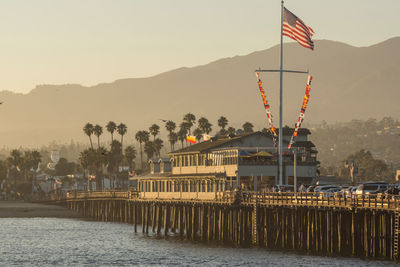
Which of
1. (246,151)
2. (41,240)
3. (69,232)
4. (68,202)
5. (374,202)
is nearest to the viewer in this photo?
(374,202)

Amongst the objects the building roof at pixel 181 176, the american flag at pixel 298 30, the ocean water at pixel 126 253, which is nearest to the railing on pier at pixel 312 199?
the building roof at pixel 181 176

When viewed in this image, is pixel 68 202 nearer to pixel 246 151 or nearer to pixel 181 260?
pixel 246 151

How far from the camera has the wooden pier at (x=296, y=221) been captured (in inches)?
2525

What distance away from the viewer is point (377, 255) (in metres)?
63.8

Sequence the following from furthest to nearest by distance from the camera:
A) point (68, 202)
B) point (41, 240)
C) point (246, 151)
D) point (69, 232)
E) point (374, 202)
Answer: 1. point (68, 202)
2. point (69, 232)
3. point (41, 240)
4. point (246, 151)
5. point (374, 202)

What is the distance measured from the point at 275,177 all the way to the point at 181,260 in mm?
25778

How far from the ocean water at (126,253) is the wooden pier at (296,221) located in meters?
1.88

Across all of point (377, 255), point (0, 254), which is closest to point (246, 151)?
point (0, 254)

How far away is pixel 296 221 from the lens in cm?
7512

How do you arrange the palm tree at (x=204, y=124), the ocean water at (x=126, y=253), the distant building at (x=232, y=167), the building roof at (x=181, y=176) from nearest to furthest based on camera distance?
the ocean water at (x=126, y=253) → the distant building at (x=232, y=167) → the building roof at (x=181, y=176) → the palm tree at (x=204, y=124)

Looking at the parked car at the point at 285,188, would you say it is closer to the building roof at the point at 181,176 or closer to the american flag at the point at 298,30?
the building roof at the point at 181,176

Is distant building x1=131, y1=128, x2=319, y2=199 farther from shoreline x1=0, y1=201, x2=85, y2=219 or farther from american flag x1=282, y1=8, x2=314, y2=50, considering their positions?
shoreline x1=0, y1=201, x2=85, y2=219

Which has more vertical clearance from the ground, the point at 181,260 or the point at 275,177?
the point at 275,177

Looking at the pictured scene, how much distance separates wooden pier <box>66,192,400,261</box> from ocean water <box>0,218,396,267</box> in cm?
188
